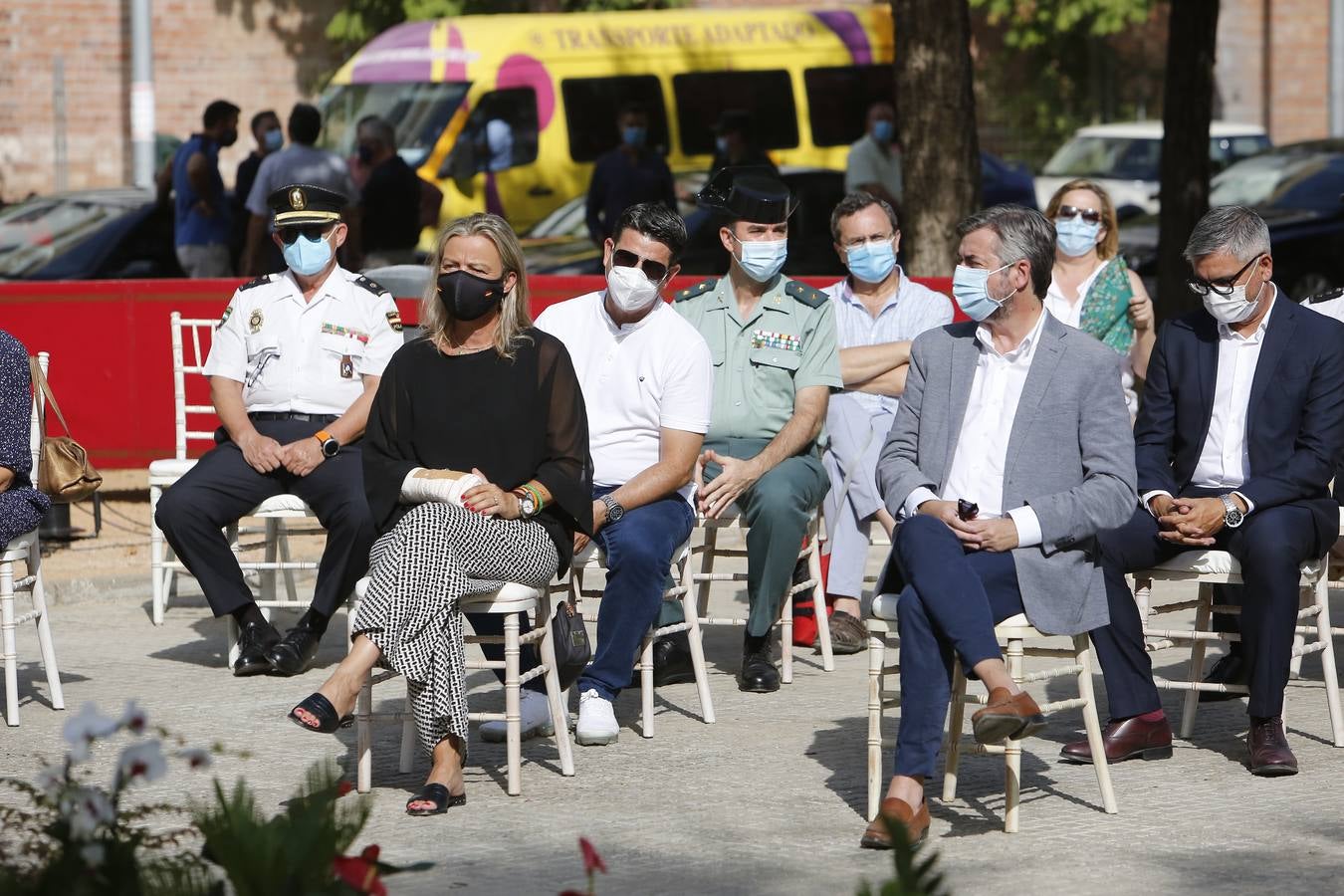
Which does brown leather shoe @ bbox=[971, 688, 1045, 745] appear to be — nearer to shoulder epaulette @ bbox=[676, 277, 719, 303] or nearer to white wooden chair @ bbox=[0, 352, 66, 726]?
shoulder epaulette @ bbox=[676, 277, 719, 303]

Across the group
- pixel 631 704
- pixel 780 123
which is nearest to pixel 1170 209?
pixel 780 123

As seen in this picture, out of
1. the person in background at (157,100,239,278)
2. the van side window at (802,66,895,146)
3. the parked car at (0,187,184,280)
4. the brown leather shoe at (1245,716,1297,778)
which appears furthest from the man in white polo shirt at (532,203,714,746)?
the van side window at (802,66,895,146)

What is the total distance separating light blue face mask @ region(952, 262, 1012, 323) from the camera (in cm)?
572

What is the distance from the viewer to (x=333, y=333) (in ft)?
25.6

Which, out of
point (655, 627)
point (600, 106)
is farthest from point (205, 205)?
point (655, 627)

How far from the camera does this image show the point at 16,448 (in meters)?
6.82

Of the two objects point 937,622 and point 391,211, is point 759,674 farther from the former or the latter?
point 391,211

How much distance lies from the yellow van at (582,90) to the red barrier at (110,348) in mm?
6300

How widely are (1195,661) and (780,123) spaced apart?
13951 mm

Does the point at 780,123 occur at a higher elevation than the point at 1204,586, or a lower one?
higher

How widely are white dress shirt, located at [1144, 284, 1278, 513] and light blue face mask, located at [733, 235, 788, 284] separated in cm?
170

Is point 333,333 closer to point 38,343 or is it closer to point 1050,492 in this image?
point 1050,492

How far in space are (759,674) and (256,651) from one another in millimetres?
1797

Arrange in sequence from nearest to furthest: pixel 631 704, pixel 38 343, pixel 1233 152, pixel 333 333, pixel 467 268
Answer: pixel 467 268
pixel 631 704
pixel 333 333
pixel 38 343
pixel 1233 152
